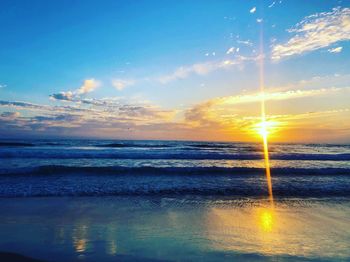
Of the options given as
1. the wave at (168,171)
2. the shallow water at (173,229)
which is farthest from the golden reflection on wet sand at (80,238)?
the wave at (168,171)

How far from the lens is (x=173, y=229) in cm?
495

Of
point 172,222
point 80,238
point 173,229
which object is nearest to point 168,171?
point 172,222

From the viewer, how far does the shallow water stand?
3898 millimetres

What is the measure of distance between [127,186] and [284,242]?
20.5 feet

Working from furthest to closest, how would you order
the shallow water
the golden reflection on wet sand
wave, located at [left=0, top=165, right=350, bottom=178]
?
1. wave, located at [left=0, top=165, right=350, bottom=178]
2. the golden reflection on wet sand
3. the shallow water

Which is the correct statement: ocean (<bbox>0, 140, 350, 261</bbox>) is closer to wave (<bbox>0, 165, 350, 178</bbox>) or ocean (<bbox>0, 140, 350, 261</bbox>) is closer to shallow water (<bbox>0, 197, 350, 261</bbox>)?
shallow water (<bbox>0, 197, 350, 261</bbox>)

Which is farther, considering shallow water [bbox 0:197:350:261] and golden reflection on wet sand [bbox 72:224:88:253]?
golden reflection on wet sand [bbox 72:224:88:253]

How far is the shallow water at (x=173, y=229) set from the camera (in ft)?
12.8

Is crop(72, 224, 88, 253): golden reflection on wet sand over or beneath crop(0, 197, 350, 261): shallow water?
over

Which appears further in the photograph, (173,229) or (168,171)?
(168,171)

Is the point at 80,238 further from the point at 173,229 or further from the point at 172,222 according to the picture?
the point at 172,222

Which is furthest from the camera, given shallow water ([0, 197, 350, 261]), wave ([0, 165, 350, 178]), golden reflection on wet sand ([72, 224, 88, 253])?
wave ([0, 165, 350, 178])

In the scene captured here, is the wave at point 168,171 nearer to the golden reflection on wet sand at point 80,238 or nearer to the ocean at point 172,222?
the ocean at point 172,222

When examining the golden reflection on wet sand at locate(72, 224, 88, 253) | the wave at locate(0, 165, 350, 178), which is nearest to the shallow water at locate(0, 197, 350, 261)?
the golden reflection on wet sand at locate(72, 224, 88, 253)
